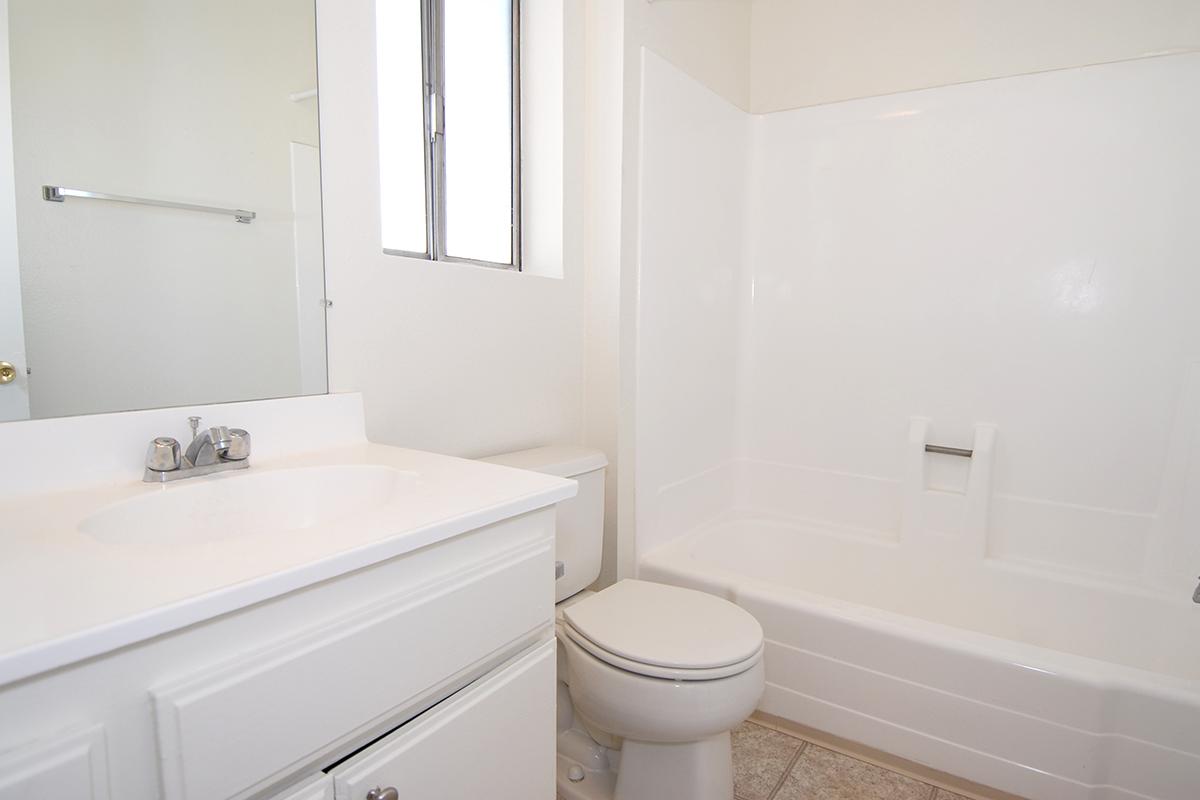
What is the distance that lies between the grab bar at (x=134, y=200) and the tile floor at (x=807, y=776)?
1680mm

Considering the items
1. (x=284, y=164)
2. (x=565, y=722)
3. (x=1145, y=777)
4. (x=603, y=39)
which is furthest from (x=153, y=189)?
(x=1145, y=777)

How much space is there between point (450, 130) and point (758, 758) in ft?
6.07

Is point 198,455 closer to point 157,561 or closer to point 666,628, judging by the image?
point 157,561

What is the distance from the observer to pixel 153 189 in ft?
3.47

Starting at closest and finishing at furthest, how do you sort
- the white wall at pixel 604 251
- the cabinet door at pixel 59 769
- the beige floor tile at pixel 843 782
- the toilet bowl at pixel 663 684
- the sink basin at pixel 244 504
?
the cabinet door at pixel 59 769 → the sink basin at pixel 244 504 → the toilet bowl at pixel 663 684 → the beige floor tile at pixel 843 782 → the white wall at pixel 604 251

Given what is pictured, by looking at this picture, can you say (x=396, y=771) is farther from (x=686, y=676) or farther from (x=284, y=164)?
(x=284, y=164)

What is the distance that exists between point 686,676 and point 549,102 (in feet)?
4.98

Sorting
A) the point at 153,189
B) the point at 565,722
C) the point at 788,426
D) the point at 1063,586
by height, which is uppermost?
the point at 153,189

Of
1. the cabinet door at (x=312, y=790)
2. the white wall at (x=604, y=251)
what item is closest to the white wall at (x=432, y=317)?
the white wall at (x=604, y=251)

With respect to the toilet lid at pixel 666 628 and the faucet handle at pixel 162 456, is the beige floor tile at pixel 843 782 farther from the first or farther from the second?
the faucet handle at pixel 162 456

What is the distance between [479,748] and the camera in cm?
89

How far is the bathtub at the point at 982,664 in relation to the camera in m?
1.36

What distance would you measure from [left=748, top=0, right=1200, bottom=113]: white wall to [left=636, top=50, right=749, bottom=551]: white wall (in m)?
0.28

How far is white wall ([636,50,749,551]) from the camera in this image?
6.31 ft
